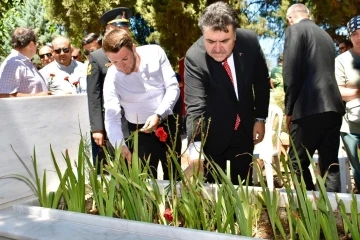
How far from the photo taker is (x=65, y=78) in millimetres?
4824

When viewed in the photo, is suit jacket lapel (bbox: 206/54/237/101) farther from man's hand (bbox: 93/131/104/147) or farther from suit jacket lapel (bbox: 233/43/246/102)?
man's hand (bbox: 93/131/104/147)

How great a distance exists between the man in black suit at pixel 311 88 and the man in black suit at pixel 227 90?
477mm

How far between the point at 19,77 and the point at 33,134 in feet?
5.10

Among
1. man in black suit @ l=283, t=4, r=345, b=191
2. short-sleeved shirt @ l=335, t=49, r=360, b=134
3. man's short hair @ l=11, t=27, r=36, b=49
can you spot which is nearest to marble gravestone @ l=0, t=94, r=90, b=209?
man in black suit @ l=283, t=4, r=345, b=191

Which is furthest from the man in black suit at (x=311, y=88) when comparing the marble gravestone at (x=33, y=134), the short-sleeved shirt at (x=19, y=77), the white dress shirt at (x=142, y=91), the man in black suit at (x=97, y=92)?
the short-sleeved shirt at (x=19, y=77)

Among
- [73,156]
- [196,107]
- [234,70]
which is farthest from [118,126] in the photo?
[234,70]

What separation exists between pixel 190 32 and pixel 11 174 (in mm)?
8320

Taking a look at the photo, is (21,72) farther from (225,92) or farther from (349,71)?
(349,71)

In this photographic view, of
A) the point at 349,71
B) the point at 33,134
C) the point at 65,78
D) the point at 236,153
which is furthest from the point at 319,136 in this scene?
the point at 65,78

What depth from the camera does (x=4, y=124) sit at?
2.51 meters

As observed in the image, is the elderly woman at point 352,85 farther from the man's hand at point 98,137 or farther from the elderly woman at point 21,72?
the elderly woman at point 21,72

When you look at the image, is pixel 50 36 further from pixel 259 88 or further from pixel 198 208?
pixel 198 208

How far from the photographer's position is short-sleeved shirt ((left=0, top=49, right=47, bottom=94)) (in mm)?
4039

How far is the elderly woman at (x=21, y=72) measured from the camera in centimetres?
404
